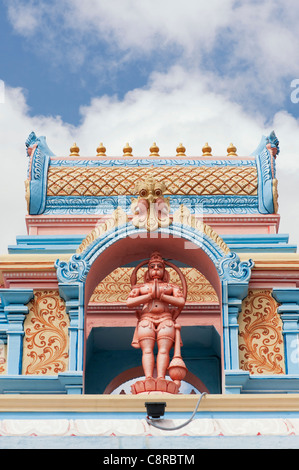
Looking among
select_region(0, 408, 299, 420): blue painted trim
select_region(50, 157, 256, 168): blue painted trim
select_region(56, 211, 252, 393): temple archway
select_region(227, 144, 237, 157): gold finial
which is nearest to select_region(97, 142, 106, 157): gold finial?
select_region(50, 157, 256, 168): blue painted trim

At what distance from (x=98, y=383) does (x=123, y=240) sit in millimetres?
3303

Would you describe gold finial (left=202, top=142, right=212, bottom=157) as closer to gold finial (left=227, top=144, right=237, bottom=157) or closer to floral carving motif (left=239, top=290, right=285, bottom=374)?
gold finial (left=227, top=144, right=237, bottom=157)

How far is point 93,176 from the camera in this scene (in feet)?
52.4

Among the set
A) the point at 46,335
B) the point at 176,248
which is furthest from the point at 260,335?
the point at 46,335

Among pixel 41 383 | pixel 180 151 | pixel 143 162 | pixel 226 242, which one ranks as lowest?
pixel 41 383

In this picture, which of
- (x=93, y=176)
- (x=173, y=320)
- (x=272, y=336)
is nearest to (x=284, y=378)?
(x=272, y=336)

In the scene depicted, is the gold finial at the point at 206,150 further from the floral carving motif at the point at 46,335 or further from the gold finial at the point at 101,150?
the floral carving motif at the point at 46,335

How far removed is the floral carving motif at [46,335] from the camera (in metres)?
12.1

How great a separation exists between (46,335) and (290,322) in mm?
3082

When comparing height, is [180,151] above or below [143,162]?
above

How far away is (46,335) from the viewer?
1230 cm

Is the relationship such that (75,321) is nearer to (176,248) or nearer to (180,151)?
(176,248)

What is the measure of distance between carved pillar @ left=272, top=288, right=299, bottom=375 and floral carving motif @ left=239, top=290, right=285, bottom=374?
69 mm

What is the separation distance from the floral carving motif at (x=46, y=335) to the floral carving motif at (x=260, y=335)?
2232mm
